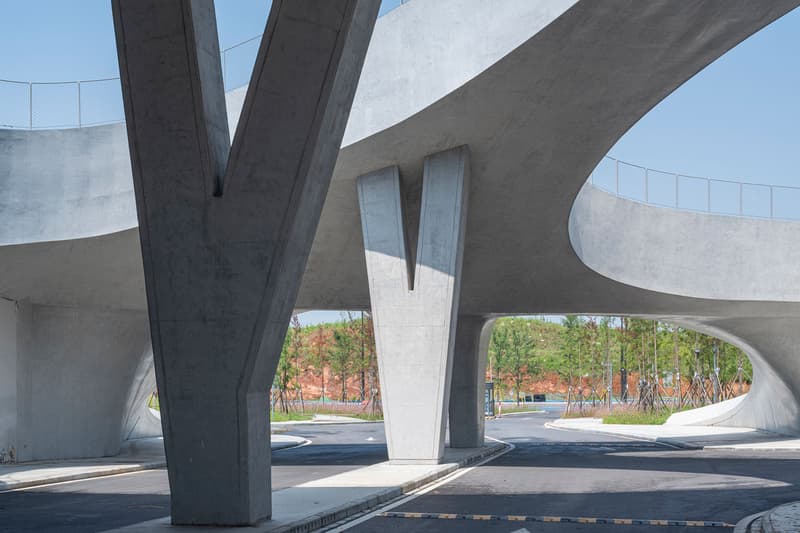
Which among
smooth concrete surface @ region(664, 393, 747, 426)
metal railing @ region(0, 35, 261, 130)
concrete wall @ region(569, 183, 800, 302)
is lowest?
smooth concrete surface @ region(664, 393, 747, 426)

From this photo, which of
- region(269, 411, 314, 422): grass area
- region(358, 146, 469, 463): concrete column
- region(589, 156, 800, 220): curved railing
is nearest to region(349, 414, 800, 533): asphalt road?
region(358, 146, 469, 463): concrete column

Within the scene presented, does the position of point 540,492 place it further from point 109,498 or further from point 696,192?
point 696,192

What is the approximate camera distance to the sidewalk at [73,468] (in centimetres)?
2097

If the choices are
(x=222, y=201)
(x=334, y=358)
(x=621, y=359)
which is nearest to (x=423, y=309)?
(x=222, y=201)

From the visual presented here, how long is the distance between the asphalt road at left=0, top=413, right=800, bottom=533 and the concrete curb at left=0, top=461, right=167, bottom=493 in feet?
1.79

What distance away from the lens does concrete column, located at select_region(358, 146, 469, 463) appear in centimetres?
A: 2242

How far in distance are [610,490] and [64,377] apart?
56.7 feet

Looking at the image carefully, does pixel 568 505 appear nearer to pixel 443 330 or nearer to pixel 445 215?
pixel 443 330

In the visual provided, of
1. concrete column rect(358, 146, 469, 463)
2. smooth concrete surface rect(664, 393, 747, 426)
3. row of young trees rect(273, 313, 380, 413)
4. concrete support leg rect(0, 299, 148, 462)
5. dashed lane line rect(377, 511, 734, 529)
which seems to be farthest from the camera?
row of young trees rect(273, 313, 380, 413)

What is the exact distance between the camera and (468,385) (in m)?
33.7

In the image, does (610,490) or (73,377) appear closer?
(610,490)

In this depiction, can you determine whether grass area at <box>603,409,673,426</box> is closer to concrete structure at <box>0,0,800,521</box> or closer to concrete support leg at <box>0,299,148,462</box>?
concrete structure at <box>0,0,800,521</box>

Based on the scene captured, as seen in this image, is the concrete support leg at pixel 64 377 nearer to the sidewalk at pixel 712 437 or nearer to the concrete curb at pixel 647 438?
the concrete curb at pixel 647 438

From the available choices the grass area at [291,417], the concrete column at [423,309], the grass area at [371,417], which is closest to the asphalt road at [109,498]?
the concrete column at [423,309]
